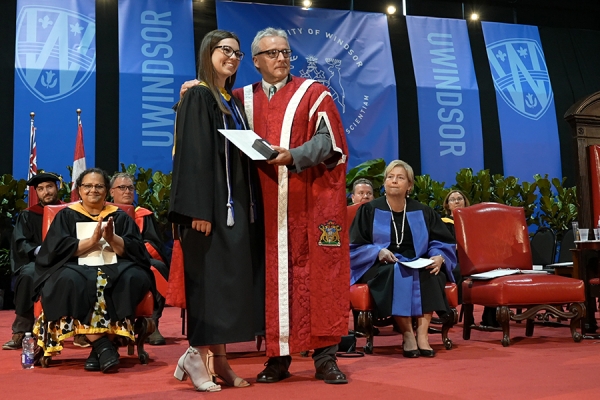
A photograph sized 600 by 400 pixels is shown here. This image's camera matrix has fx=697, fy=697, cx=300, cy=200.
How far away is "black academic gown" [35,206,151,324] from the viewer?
3932 millimetres

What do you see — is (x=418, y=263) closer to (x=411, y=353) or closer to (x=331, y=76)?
(x=411, y=353)

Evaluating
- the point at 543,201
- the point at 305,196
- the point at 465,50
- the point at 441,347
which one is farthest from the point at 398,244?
the point at 465,50

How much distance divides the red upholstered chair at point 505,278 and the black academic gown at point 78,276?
7.56 feet

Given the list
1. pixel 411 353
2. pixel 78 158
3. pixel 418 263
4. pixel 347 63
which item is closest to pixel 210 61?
pixel 418 263

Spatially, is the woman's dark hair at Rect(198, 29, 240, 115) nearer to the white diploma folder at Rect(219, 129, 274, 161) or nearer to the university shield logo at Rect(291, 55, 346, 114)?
the white diploma folder at Rect(219, 129, 274, 161)

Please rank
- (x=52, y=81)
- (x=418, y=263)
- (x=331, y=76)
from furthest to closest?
(x=331, y=76)
(x=52, y=81)
(x=418, y=263)

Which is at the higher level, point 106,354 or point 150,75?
point 150,75

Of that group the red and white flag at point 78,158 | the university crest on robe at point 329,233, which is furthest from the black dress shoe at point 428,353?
the red and white flag at point 78,158

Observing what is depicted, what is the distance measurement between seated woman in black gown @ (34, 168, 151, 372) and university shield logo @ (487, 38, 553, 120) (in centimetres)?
737

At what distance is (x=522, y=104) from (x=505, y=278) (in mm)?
6119

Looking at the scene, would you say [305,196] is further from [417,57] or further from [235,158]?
[417,57]

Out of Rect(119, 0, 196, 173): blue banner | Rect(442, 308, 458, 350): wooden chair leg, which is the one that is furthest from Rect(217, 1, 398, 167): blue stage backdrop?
Rect(442, 308, 458, 350): wooden chair leg

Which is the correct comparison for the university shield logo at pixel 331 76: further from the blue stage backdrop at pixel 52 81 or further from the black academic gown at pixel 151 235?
the black academic gown at pixel 151 235

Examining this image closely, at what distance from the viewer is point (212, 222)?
121 inches
